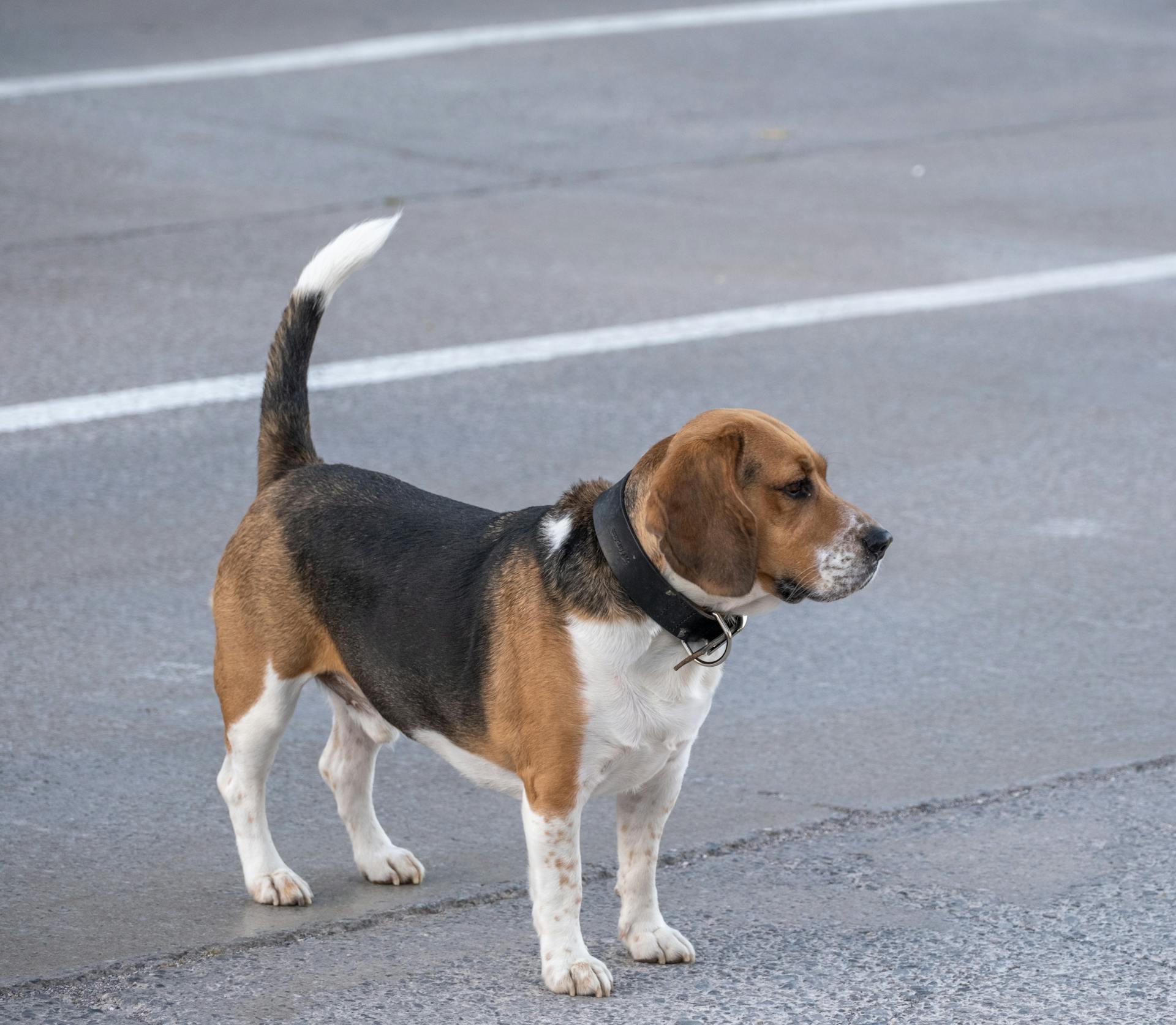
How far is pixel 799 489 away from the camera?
3904 mm

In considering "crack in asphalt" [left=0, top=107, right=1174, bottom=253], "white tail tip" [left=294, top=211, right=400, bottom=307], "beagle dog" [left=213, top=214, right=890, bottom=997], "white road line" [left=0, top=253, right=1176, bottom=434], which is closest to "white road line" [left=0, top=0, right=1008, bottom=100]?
"crack in asphalt" [left=0, top=107, right=1174, bottom=253]

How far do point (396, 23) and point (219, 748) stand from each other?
40.8 feet

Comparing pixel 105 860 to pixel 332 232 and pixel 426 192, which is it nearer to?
pixel 332 232

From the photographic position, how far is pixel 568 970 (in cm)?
404

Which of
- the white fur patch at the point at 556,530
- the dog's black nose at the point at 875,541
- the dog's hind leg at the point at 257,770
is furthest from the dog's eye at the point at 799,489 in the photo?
the dog's hind leg at the point at 257,770

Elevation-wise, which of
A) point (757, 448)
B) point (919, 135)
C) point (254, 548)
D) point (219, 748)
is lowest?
point (919, 135)

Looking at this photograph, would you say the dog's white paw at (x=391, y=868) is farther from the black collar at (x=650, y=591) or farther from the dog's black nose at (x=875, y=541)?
the dog's black nose at (x=875, y=541)

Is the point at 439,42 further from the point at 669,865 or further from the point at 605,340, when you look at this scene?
the point at 669,865

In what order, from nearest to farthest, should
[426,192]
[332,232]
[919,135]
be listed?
[332,232] → [426,192] → [919,135]

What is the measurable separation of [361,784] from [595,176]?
821 cm

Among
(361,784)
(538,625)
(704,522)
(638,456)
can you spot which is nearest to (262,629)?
(361,784)

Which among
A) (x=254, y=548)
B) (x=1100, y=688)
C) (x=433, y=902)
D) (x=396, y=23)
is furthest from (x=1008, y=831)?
(x=396, y=23)

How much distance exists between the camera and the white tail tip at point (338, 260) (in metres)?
4.90

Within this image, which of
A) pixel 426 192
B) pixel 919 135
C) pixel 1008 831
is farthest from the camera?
pixel 919 135
